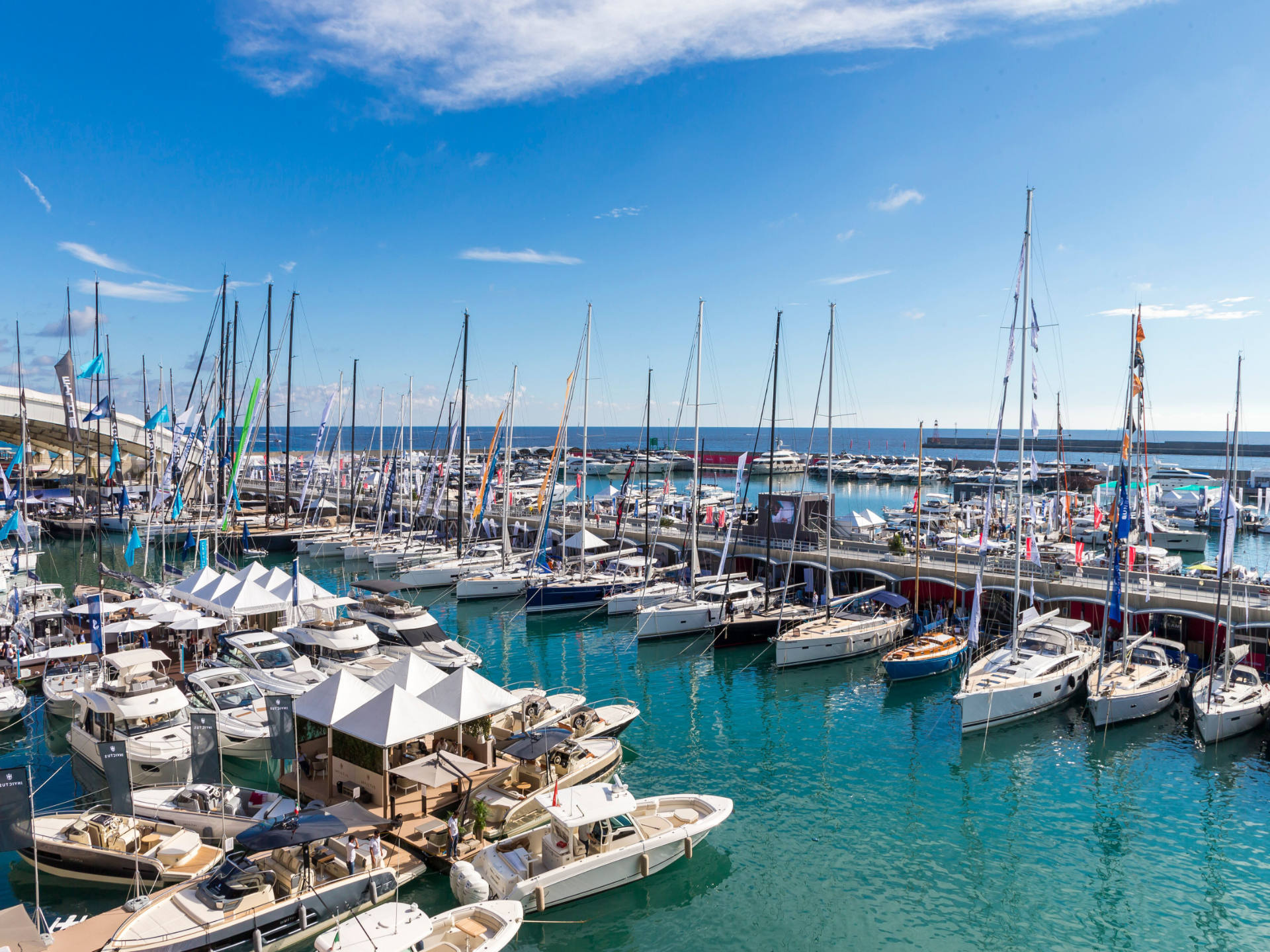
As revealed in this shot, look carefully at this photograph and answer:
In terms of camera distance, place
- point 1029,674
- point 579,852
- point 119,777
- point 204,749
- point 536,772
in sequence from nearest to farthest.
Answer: point 119,777 < point 579,852 < point 204,749 < point 536,772 < point 1029,674

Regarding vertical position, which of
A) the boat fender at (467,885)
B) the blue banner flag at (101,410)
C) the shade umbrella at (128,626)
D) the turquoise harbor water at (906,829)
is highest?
the blue banner flag at (101,410)

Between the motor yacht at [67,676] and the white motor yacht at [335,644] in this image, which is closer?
the motor yacht at [67,676]

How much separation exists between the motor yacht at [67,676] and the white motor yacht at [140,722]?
6.11 ft

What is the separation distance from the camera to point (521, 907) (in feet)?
59.5

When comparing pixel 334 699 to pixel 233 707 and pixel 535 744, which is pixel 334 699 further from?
pixel 233 707

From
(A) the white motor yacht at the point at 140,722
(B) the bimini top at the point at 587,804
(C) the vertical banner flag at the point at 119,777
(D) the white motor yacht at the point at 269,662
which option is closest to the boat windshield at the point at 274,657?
(D) the white motor yacht at the point at 269,662

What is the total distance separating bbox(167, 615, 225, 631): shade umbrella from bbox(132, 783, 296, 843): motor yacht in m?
13.0

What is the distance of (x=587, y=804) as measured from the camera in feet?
66.0

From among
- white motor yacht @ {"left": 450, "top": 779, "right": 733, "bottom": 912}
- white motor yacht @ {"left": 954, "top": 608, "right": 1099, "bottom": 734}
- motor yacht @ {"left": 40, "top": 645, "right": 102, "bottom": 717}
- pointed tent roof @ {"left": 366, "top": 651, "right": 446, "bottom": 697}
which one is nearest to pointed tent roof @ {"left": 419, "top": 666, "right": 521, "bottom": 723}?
pointed tent roof @ {"left": 366, "top": 651, "right": 446, "bottom": 697}

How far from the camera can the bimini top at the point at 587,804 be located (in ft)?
64.2

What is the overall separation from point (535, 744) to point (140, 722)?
530 inches

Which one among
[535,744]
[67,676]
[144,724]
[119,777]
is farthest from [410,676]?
[67,676]

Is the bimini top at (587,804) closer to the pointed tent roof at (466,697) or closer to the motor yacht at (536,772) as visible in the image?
the motor yacht at (536,772)

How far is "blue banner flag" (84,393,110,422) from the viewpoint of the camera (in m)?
49.3
